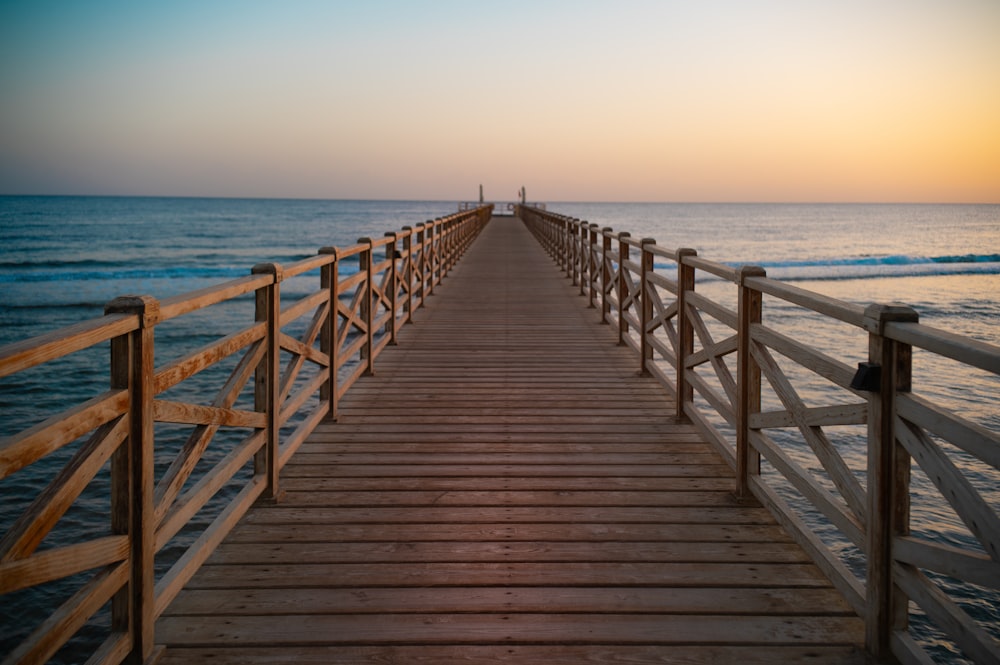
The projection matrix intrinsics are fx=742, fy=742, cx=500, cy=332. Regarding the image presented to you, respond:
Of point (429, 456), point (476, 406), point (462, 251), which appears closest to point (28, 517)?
point (429, 456)

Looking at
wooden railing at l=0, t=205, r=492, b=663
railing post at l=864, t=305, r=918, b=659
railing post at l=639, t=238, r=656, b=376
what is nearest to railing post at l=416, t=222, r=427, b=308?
railing post at l=639, t=238, r=656, b=376

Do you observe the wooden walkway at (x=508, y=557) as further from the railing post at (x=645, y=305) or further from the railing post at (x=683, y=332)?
the railing post at (x=645, y=305)

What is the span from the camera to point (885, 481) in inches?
91.0

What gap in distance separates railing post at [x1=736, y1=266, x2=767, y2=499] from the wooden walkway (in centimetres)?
18

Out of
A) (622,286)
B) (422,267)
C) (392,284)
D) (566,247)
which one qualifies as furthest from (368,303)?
(566,247)

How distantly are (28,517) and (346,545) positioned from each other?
5.32 feet

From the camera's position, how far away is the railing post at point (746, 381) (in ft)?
11.7

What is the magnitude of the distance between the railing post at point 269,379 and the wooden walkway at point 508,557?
185mm

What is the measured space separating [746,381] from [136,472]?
2.71 metres

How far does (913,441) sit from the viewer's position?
85.2 inches

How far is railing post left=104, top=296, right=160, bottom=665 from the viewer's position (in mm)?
2123

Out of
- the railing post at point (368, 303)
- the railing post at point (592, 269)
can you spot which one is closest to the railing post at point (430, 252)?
the railing post at point (592, 269)

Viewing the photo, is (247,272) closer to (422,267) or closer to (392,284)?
(422,267)

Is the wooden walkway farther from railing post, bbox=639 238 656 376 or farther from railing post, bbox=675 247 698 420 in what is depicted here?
railing post, bbox=639 238 656 376
